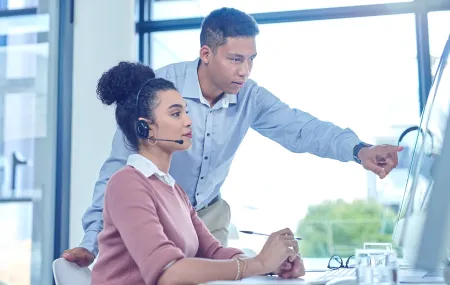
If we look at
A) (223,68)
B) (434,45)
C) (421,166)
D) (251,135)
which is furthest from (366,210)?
(421,166)

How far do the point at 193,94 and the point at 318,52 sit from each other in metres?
1.58

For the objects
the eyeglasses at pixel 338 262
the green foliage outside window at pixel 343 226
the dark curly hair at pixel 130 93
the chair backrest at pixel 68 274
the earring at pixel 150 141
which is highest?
the dark curly hair at pixel 130 93

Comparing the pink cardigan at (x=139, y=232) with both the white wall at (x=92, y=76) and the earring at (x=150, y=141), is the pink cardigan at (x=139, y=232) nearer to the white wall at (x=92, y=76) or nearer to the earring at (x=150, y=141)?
the earring at (x=150, y=141)

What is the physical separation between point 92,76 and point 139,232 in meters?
2.36

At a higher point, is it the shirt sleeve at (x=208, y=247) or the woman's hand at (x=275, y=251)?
the woman's hand at (x=275, y=251)

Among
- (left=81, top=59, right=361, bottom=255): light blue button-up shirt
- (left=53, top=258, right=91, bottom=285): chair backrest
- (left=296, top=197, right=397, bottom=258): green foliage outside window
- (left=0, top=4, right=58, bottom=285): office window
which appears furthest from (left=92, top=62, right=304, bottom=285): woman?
(left=296, top=197, right=397, bottom=258): green foliage outside window

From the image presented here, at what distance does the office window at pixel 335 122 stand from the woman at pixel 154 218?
1.83 meters

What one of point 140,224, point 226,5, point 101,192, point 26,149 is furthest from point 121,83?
point 226,5

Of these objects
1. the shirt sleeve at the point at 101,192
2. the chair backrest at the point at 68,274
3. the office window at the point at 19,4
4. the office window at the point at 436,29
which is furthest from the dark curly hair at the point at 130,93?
the office window at the point at 436,29

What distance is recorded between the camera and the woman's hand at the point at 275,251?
1.36 meters

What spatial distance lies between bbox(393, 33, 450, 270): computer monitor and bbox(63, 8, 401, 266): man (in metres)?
0.74

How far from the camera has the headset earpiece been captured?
1562 millimetres

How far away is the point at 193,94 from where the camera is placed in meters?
2.17

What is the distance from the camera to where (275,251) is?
1364mm
